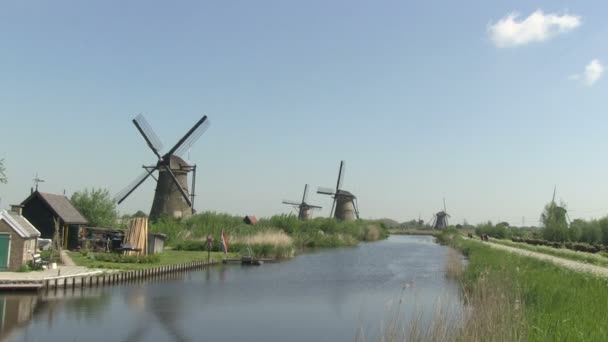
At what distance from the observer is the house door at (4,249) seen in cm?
1917

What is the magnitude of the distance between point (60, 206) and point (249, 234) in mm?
15150

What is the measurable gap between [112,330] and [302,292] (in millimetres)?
8710

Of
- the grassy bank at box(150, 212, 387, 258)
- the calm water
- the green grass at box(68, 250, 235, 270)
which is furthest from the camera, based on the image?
the grassy bank at box(150, 212, 387, 258)

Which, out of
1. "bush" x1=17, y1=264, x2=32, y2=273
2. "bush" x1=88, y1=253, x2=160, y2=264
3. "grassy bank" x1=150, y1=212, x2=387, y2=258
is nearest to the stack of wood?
"bush" x1=88, y1=253, x2=160, y2=264

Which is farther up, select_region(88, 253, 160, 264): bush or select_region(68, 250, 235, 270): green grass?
select_region(88, 253, 160, 264): bush

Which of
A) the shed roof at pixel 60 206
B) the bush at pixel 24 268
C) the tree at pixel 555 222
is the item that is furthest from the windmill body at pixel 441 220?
the bush at pixel 24 268

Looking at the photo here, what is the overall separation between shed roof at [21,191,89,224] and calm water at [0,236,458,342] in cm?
754

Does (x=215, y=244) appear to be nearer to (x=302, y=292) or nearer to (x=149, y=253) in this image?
(x=149, y=253)

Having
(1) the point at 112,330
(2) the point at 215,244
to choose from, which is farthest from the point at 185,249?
(1) the point at 112,330

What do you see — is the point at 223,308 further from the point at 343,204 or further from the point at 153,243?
the point at 343,204

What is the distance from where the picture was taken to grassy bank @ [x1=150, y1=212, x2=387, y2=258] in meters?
36.8

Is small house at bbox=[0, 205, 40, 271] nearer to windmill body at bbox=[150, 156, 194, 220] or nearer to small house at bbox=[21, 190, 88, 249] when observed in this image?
small house at bbox=[21, 190, 88, 249]

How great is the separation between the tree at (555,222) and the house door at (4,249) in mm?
46795

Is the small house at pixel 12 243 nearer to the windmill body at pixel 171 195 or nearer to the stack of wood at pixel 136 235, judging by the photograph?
the stack of wood at pixel 136 235
